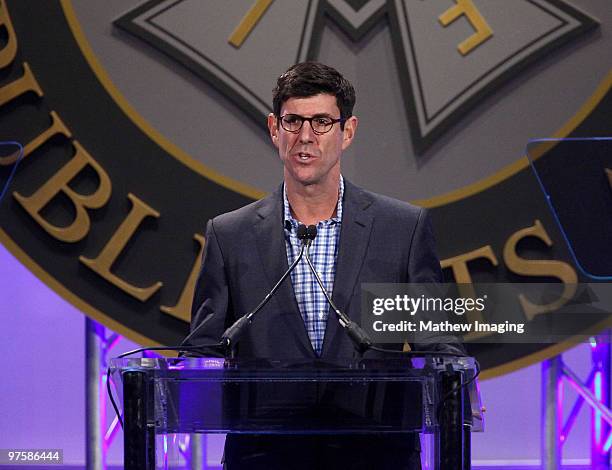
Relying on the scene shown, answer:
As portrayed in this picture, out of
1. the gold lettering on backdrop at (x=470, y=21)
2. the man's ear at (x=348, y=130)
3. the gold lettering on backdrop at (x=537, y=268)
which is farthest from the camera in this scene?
the gold lettering on backdrop at (x=470, y=21)

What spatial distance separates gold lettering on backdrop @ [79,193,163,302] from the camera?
11.1 ft

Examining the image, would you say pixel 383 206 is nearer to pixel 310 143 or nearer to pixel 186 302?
pixel 310 143

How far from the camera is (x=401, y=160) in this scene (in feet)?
11.1

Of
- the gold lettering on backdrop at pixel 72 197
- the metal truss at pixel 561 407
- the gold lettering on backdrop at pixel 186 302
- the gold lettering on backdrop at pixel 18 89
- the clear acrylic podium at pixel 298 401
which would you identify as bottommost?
the metal truss at pixel 561 407

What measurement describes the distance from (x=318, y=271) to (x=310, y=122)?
35 cm

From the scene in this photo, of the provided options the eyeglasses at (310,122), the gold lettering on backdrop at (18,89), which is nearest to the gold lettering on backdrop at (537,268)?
the eyeglasses at (310,122)

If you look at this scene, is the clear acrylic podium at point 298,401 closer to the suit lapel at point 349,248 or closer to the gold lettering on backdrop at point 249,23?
the suit lapel at point 349,248

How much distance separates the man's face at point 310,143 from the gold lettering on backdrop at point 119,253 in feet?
3.81

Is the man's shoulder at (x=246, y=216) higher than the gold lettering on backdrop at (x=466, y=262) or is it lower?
higher

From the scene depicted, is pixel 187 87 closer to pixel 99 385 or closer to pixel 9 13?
pixel 9 13

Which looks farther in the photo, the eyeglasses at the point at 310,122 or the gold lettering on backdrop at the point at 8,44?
the gold lettering on backdrop at the point at 8,44

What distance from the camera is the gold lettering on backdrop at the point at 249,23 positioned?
11.2ft

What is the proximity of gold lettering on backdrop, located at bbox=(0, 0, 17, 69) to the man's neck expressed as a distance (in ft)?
4.86

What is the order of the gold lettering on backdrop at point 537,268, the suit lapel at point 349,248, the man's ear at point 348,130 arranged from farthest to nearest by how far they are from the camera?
the gold lettering on backdrop at point 537,268 < the man's ear at point 348,130 < the suit lapel at point 349,248
